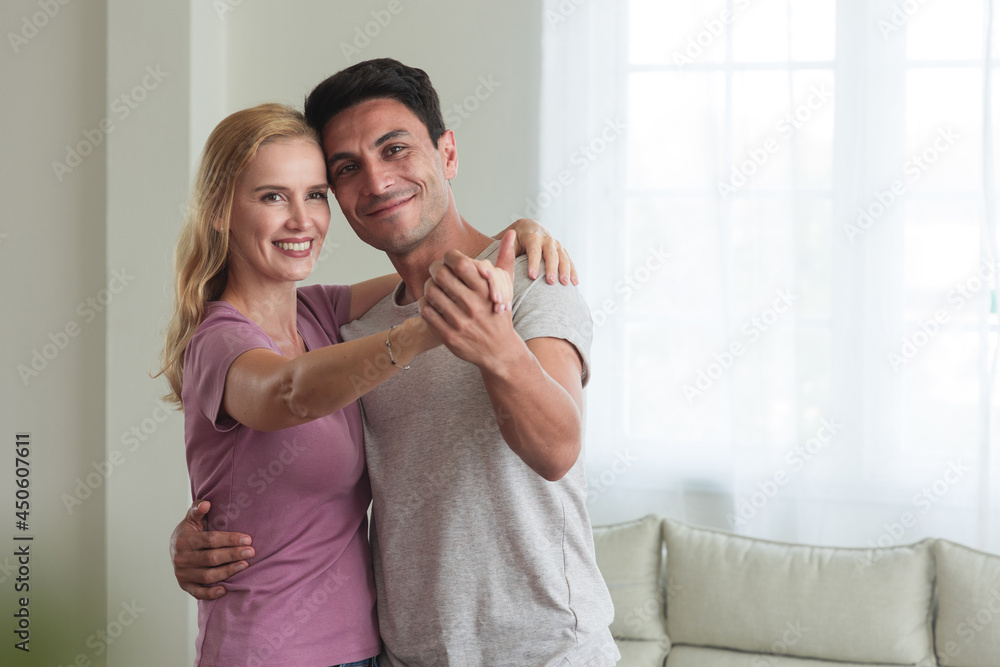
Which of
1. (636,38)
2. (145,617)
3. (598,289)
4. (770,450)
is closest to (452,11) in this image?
(636,38)

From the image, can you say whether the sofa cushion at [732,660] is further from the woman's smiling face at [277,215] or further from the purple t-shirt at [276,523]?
the woman's smiling face at [277,215]

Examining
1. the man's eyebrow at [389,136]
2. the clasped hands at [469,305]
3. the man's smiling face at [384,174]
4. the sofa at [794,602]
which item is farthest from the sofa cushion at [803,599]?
the clasped hands at [469,305]

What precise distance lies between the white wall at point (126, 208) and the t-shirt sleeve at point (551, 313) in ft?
6.15

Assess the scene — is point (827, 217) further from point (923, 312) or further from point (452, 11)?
point (452, 11)

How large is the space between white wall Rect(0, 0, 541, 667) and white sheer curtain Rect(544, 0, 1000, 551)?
32cm

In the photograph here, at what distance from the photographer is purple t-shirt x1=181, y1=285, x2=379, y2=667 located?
4.37ft

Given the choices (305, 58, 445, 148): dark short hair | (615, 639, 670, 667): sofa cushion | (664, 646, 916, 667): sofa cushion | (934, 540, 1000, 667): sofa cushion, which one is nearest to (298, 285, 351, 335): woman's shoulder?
(305, 58, 445, 148): dark short hair

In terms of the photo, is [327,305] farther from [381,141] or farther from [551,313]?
[551,313]

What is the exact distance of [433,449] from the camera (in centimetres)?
138

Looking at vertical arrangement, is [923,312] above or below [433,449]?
above

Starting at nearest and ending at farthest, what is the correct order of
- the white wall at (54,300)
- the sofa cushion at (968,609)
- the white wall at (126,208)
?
1. the sofa cushion at (968,609)
2. the white wall at (126,208)
3. the white wall at (54,300)

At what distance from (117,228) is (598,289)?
72.5 inches

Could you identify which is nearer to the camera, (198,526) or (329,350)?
(329,350)

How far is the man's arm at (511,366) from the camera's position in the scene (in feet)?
3.38
